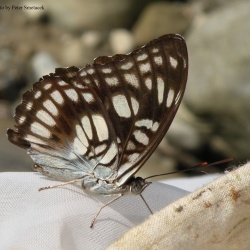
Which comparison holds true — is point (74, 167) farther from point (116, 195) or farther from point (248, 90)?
point (248, 90)

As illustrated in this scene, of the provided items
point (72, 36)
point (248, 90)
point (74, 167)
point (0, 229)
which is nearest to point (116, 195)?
point (74, 167)

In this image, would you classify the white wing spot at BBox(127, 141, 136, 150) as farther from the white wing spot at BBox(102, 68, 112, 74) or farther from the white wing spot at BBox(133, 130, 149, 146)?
the white wing spot at BBox(102, 68, 112, 74)

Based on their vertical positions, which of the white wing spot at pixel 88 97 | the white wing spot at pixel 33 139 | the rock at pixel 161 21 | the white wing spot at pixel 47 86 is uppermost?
the white wing spot at pixel 47 86

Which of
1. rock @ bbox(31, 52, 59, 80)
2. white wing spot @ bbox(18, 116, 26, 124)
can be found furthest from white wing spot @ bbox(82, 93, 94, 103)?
rock @ bbox(31, 52, 59, 80)

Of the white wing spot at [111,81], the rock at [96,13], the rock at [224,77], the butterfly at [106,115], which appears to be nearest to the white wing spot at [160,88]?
the butterfly at [106,115]

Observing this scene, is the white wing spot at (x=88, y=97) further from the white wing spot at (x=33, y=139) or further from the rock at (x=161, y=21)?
the rock at (x=161, y=21)

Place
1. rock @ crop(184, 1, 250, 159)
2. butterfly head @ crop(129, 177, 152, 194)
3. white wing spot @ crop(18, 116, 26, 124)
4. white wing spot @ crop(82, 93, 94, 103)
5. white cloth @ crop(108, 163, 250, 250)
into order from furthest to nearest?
rock @ crop(184, 1, 250, 159)
white wing spot @ crop(18, 116, 26, 124)
white wing spot @ crop(82, 93, 94, 103)
butterfly head @ crop(129, 177, 152, 194)
white cloth @ crop(108, 163, 250, 250)

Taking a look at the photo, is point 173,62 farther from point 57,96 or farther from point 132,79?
point 57,96
